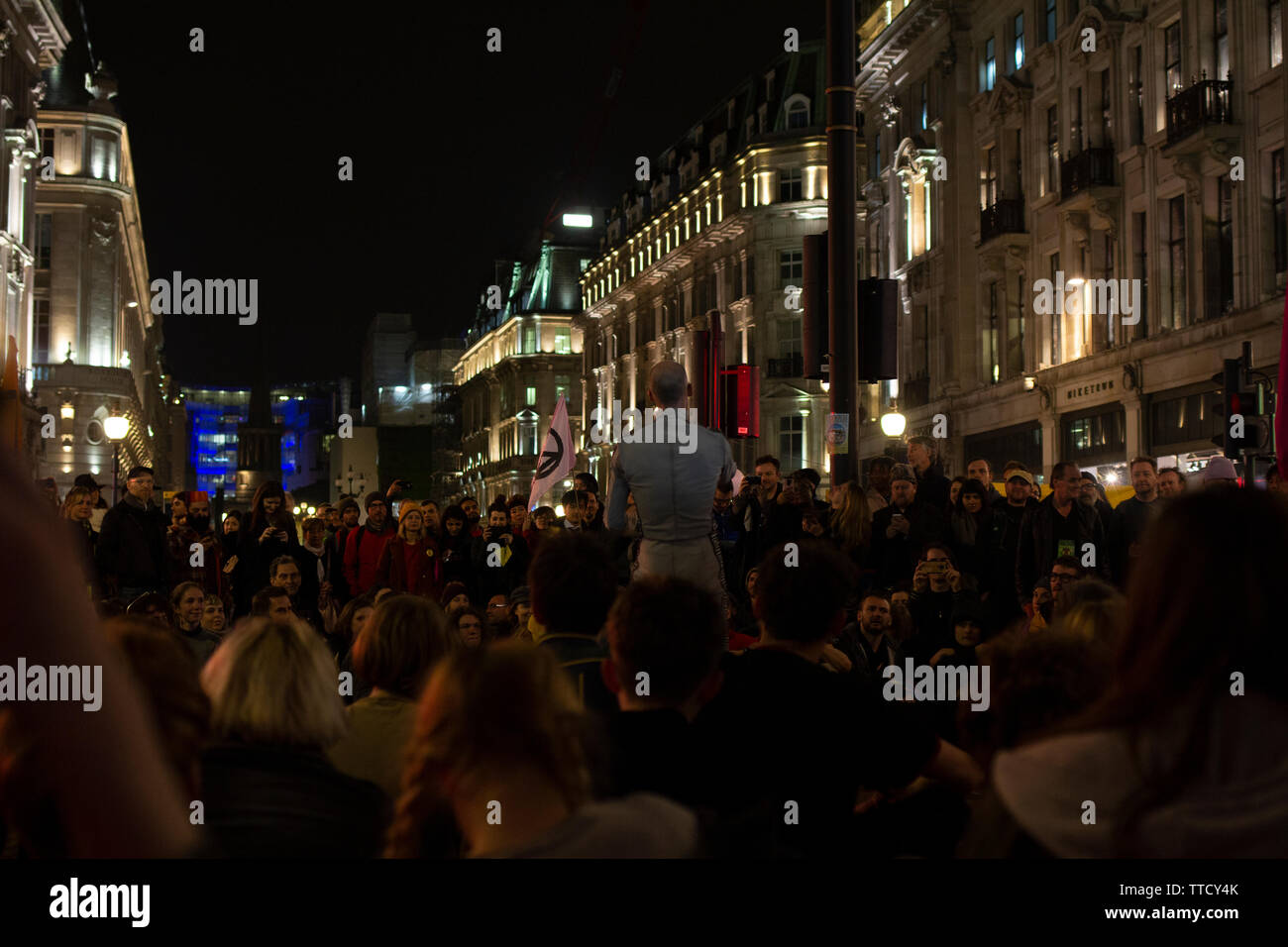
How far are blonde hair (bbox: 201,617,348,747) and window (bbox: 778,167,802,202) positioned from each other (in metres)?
61.1

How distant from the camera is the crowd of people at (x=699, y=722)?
2.75m

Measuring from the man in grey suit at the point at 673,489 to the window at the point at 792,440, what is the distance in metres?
54.5

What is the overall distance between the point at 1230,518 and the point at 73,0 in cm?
6847

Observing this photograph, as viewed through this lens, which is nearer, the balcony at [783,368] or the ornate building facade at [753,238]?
the balcony at [783,368]

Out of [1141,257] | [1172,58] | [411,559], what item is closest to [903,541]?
[411,559]

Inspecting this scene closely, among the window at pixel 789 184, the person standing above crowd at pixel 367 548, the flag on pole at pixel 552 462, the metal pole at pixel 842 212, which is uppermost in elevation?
the window at pixel 789 184

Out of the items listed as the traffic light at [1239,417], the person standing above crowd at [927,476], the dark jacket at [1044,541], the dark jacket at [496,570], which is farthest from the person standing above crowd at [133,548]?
the traffic light at [1239,417]

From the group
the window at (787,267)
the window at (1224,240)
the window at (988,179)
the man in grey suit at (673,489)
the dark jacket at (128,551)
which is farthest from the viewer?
the window at (787,267)

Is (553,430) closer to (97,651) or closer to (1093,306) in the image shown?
(1093,306)

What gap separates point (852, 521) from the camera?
1225 centimetres

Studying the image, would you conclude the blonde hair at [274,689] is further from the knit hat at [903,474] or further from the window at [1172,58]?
the window at [1172,58]

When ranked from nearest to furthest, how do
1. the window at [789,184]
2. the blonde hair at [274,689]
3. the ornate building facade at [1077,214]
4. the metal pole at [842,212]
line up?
the blonde hair at [274,689]
the metal pole at [842,212]
the ornate building facade at [1077,214]
the window at [789,184]

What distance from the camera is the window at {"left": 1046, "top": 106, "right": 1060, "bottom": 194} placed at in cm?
3578
